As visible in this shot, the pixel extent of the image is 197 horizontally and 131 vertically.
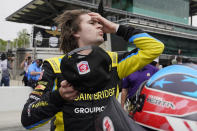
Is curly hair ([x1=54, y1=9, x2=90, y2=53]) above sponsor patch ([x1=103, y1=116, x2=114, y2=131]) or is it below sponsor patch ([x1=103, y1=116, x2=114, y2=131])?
above

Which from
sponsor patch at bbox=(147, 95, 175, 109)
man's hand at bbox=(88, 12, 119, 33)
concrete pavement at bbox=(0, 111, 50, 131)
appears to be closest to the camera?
sponsor patch at bbox=(147, 95, 175, 109)

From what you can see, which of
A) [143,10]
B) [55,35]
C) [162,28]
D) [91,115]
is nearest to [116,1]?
[143,10]

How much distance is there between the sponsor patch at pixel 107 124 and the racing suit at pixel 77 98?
10.3 inches

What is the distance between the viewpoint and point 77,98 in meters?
1.54

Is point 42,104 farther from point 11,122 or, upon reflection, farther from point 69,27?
point 11,122

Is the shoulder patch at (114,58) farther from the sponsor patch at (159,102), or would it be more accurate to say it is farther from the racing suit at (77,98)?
the sponsor patch at (159,102)

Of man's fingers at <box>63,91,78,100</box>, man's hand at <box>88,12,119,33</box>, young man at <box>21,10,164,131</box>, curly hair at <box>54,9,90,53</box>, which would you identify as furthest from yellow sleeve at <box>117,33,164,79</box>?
man's fingers at <box>63,91,78,100</box>

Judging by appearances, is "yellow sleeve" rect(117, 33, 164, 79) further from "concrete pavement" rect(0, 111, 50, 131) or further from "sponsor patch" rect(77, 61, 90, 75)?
"concrete pavement" rect(0, 111, 50, 131)

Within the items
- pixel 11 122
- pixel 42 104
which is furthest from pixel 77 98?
pixel 11 122

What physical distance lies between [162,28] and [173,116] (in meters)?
22.9

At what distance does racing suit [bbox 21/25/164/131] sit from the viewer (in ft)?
4.11

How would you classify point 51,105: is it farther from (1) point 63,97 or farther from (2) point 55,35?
(2) point 55,35

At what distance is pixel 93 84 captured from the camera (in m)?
0.94

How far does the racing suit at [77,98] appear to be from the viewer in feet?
4.11
